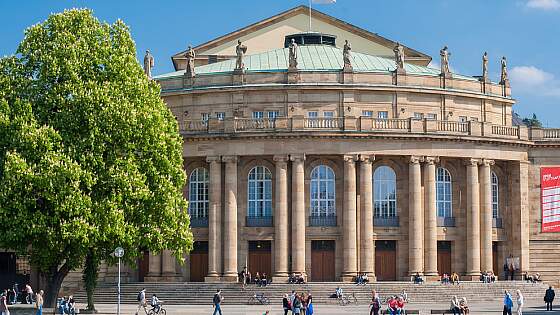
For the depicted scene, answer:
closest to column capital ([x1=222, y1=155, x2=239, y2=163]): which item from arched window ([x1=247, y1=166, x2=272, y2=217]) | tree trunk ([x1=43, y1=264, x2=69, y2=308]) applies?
arched window ([x1=247, y1=166, x2=272, y2=217])

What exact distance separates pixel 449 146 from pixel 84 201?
37.7 meters

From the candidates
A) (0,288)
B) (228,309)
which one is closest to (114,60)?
(228,309)

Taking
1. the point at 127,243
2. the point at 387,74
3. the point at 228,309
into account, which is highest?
the point at 387,74

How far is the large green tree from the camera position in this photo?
171 feet

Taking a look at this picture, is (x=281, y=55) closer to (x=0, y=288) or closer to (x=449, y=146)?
(x=449, y=146)

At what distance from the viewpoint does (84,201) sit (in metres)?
52.3

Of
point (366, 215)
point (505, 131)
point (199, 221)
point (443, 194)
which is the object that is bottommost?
point (199, 221)

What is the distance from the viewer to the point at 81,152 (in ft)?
176

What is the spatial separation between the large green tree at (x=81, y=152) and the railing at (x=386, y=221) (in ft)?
84.8

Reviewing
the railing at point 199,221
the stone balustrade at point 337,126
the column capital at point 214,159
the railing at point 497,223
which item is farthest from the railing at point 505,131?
the railing at point 199,221

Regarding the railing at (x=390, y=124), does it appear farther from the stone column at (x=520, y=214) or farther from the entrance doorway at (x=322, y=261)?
the stone column at (x=520, y=214)

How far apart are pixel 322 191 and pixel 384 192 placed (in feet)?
16.8

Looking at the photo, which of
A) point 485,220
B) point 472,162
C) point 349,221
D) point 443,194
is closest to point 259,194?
point 349,221

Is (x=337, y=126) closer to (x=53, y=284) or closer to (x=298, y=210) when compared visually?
(x=298, y=210)
